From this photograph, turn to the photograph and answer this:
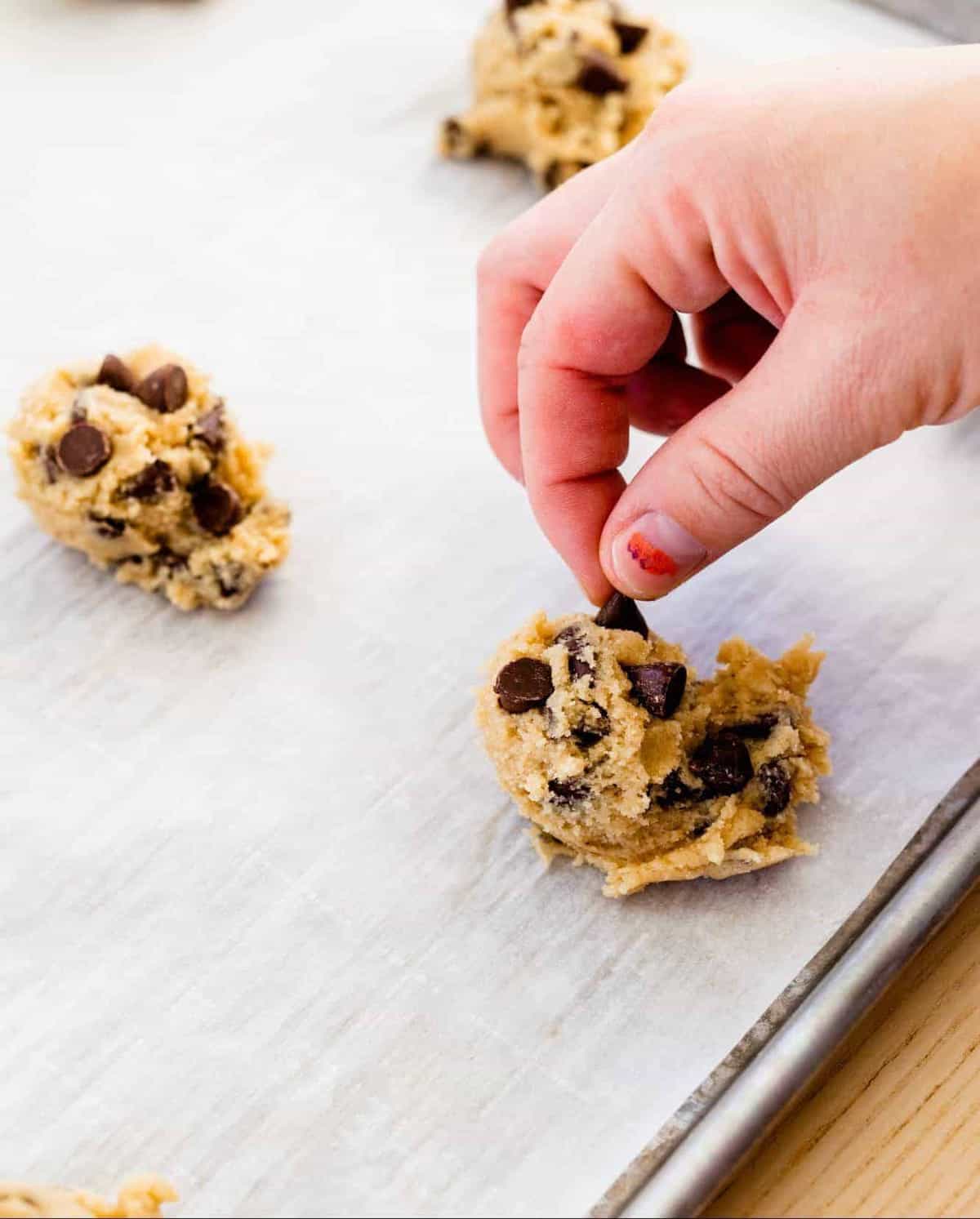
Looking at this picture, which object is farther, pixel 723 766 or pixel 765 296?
pixel 723 766

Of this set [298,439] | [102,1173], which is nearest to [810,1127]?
[102,1173]

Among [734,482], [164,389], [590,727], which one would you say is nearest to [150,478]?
[164,389]

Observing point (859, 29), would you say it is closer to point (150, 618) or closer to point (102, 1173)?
point (150, 618)

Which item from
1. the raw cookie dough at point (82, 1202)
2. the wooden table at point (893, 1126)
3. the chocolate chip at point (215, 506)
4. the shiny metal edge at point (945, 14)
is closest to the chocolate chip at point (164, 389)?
the chocolate chip at point (215, 506)

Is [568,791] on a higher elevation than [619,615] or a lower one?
lower

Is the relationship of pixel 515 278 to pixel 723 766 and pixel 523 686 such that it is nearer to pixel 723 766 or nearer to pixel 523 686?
pixel 523 686

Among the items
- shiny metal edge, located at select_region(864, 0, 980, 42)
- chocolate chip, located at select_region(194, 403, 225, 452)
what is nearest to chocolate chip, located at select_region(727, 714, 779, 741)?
chocolate chip, located at select_region(194, 403, 225, 452)

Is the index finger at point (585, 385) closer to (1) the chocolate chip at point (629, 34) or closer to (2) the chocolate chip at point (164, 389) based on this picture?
(2) the chocolate chip at point (164, 389)
